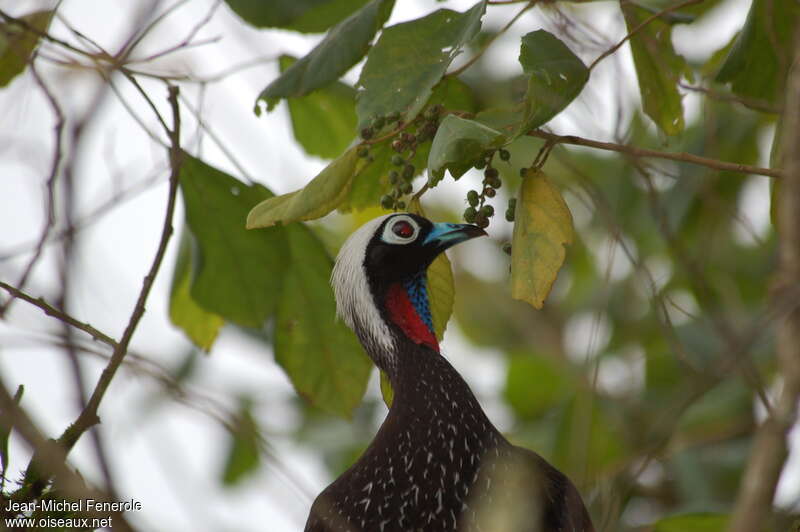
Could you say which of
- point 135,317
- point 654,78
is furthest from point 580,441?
point 135,317

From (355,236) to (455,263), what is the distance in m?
3.74

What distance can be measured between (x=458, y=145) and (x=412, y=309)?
1186 mm

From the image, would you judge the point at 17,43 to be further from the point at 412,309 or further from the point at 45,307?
the point at 412,309

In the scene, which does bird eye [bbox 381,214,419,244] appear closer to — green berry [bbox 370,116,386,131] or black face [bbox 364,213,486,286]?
black face [bbox 364,213,486,286]

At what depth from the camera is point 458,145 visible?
7.01 feet

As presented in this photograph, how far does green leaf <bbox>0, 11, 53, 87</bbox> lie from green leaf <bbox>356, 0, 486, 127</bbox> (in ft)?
2.81

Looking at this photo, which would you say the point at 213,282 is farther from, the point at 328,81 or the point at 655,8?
the point at 655,8

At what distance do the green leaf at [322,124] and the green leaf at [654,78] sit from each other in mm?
987

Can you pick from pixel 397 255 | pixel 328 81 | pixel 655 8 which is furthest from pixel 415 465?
pixel 655 8

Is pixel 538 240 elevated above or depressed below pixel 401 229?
below

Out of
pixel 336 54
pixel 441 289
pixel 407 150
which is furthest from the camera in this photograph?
pixel 441 289

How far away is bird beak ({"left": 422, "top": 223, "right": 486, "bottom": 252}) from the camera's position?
3.09 meters

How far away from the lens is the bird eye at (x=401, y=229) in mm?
3148

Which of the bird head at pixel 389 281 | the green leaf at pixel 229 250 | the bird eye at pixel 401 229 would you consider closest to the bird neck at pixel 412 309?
the bird head at pixel 389 281
